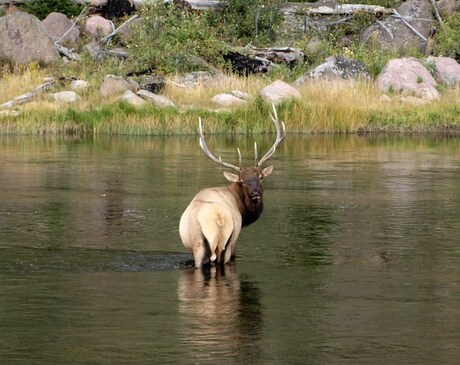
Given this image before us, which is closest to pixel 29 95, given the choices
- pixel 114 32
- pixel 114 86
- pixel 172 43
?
pixel 114 86

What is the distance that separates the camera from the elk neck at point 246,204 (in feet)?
46.6

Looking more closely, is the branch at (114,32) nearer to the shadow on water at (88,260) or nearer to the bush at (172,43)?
the bush at (172,43)

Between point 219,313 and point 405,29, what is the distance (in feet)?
128

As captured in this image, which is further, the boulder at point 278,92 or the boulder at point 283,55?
the boulder at point 283,55

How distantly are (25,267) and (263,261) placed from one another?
8.35ft

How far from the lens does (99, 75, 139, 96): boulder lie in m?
37.4

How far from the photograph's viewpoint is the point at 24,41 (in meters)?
42.9

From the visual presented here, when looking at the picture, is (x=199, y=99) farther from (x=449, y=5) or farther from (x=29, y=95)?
(x=449, y=5)

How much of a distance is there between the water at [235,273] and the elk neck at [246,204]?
466mm

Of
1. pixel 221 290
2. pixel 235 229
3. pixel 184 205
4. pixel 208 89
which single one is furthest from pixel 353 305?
pixel 208 89

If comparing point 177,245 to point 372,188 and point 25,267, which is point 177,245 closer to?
point 25,267

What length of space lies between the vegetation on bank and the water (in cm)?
1023

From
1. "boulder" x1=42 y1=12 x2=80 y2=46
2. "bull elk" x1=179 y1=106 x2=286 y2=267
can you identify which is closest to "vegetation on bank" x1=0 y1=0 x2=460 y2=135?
"boulder" x1=42 y1=12 x2=80 y2=46

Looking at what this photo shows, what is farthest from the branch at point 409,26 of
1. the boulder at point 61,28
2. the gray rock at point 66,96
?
the gray rock at point 66,96
